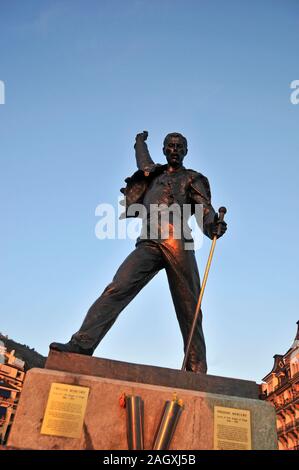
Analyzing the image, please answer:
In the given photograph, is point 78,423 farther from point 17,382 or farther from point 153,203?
point 17,382

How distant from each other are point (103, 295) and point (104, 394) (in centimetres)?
141

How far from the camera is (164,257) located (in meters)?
5.36

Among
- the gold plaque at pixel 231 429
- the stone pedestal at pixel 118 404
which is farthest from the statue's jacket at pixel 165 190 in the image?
the gold plaque at pixel 231 429

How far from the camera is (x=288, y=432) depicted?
126 feet

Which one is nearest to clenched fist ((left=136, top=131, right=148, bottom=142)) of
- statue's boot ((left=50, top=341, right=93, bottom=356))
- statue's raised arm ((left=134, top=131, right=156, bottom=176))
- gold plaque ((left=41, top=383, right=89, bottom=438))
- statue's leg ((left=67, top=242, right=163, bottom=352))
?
statue's raised arm ((left=134, top=131, right=156, bottom=176))

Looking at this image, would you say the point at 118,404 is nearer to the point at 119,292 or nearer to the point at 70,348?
the point at 70,348

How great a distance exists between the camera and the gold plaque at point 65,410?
3410 mm

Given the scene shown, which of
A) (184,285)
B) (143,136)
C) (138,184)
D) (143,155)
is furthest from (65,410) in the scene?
(143,136)

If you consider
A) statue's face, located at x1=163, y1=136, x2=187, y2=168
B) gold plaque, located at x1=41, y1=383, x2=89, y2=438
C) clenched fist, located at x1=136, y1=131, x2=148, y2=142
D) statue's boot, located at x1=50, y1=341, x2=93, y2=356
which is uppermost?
clenched fist, located at x1=136, y1=131, x2=148, y2=142

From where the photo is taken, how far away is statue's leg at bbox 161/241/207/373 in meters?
5.09

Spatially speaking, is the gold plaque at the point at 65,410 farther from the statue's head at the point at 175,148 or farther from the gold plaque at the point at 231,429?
the statue's head at the point at 175,148

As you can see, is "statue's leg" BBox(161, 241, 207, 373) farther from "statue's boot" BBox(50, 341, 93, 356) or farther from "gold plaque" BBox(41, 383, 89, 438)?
"gold plaque" BBox(41, 383, 89, 438)
